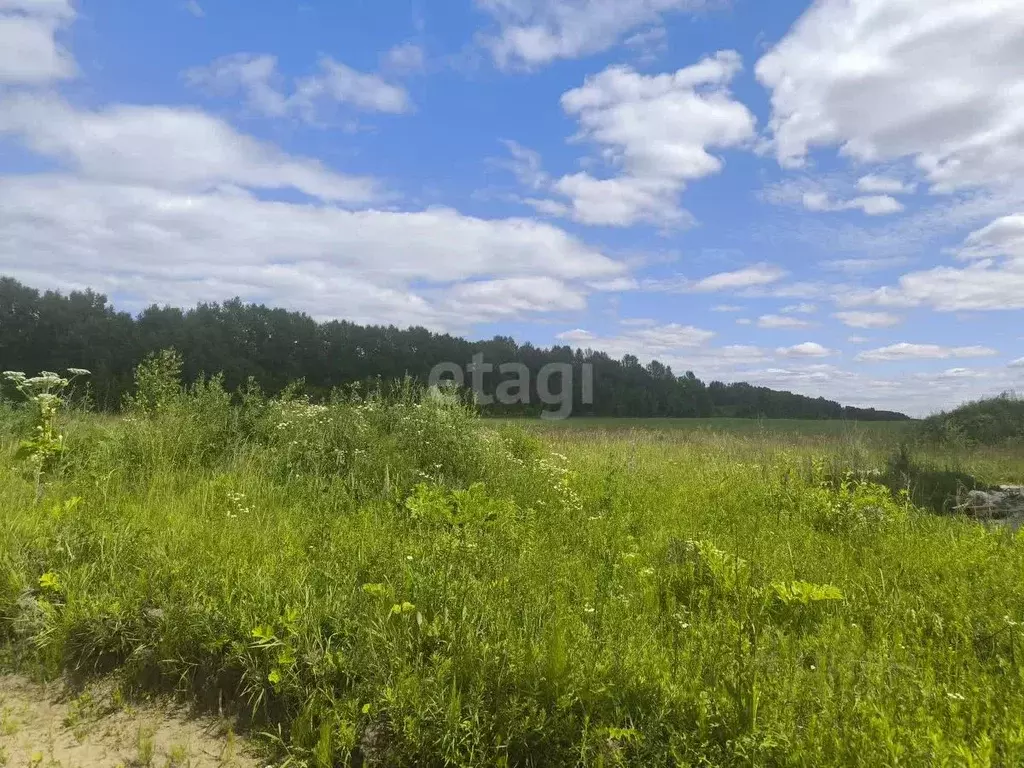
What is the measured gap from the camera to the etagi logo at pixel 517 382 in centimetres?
1014

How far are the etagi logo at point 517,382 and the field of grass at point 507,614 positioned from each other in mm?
3773

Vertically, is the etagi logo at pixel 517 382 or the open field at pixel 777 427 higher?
the etagi logo at pixel 517 382

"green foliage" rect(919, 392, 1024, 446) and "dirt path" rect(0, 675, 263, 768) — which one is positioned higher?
"green foliage" rect(919, 392, 1024, 446)

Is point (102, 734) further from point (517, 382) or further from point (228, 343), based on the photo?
point (228, 343)

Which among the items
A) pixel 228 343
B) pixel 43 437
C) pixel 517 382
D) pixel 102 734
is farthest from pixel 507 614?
Answer: pixel 228 343

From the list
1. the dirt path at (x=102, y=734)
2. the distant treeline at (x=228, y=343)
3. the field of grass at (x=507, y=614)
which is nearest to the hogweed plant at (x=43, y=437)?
the field of grass at (x=507, y=614)

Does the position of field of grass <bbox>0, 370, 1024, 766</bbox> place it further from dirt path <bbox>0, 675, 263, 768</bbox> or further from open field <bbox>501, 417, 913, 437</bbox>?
open field <bbox>501, 417, 913, 437</bbox>

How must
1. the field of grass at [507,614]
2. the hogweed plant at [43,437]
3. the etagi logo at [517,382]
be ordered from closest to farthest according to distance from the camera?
1. the field of grass at [507,614]
2. the hogweed plant at [43,437]
3. the etagi logo at [517,382]

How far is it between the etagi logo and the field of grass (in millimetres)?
3773

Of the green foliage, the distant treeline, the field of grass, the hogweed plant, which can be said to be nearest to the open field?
the green foliage

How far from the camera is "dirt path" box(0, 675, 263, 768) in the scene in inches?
98.3

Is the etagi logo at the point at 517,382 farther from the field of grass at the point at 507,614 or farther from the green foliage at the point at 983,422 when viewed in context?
the green foliage at the point at 983,422

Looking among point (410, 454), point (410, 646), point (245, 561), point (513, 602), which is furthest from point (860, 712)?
point (410, 454)

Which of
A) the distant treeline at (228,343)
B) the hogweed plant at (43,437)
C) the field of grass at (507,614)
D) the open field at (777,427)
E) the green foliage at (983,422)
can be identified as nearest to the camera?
the field of grass at (507,614)
